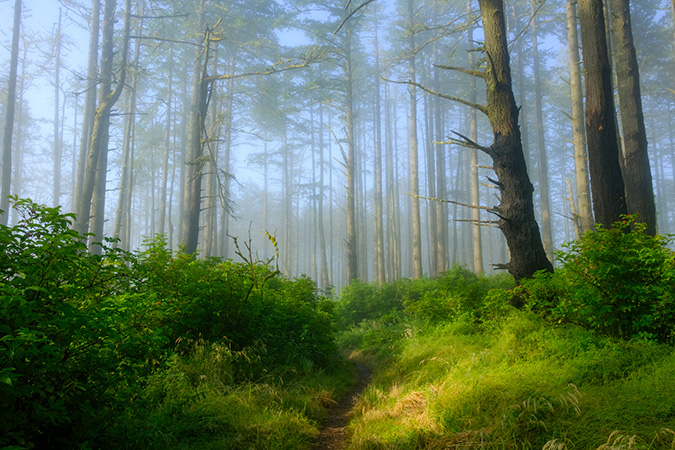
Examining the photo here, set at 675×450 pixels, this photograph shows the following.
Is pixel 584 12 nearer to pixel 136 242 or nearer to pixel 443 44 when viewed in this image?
pixel 443 44

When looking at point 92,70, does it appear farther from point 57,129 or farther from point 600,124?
point 600,124

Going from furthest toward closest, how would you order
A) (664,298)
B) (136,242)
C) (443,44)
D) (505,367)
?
(136,242) < (443,44) < (505,367) < (664,298)

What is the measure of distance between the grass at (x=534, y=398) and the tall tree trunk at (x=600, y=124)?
2686 mm

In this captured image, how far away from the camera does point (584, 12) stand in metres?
6.60

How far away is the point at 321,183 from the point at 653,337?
87.8 feet

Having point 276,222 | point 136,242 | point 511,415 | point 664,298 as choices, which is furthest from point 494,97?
point 136,242

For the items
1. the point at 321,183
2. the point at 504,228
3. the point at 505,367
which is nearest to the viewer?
the point at 505,367

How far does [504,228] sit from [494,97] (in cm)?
222

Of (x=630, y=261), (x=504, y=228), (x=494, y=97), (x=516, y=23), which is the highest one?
(x=516, y=23)

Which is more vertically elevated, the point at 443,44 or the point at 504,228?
the point at 443,44

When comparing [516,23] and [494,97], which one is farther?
[516,23]

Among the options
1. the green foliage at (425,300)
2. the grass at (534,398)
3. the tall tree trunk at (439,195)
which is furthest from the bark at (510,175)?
the tall tree trunk at (439,195)

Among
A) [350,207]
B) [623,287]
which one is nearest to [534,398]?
[623,287]

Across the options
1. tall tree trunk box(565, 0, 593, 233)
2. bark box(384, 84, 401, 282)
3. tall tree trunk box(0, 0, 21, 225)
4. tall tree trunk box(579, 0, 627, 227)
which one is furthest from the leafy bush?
bark box(384, 84, 401, 282)
